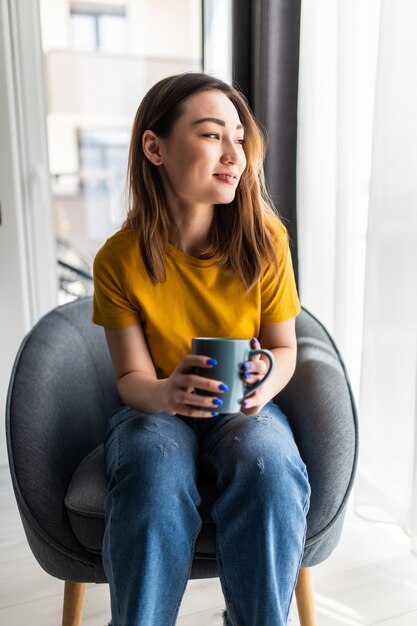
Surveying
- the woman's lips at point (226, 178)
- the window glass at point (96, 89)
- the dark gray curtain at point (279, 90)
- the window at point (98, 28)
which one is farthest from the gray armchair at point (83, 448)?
the window at point (98, 28)

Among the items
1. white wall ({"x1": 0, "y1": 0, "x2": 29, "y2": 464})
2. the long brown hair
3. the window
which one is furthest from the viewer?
the window

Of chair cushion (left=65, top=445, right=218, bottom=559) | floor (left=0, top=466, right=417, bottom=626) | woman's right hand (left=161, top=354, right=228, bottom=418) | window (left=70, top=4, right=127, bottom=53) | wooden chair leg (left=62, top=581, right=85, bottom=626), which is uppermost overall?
window (left=70, top=4, right=127, bottom=53)

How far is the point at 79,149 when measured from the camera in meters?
2.13

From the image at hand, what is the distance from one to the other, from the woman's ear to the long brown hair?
0.02 meters

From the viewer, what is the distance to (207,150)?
1.10m

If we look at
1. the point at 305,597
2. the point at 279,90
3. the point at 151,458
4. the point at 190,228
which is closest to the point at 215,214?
the point at 190,228

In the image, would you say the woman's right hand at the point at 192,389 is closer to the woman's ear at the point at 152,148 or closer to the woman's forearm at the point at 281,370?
the woman's forearm at the point at 281,370

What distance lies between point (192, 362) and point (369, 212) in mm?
770

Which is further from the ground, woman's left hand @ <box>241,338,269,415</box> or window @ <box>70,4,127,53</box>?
window @ <box>70,4,127,53</box>

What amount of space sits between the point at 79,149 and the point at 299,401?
133 cm

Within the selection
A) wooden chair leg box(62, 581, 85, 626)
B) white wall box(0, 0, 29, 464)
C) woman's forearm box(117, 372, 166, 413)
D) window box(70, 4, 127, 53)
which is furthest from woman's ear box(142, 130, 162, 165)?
window box(70, 4, 127, 53)

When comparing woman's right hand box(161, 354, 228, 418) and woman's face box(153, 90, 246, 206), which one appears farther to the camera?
woman's face box(153, 90, 246, 206)

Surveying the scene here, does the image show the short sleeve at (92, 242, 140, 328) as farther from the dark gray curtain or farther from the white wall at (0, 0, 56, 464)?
the white wall at (0, 0, 56, 464)

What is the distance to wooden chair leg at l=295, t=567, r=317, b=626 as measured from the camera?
3.83 feet
